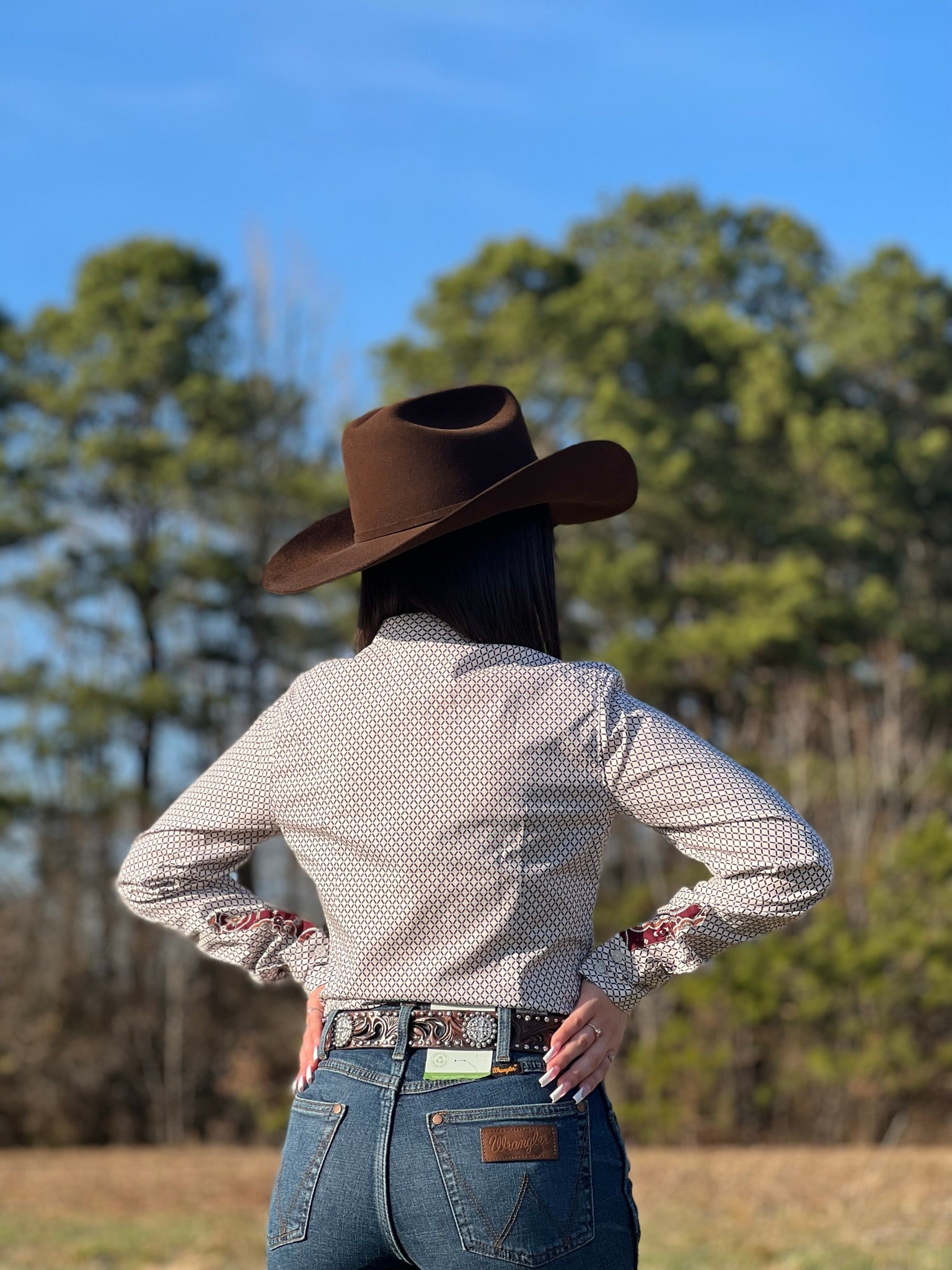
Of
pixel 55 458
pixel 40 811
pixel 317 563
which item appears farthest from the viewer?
pixel 55 458

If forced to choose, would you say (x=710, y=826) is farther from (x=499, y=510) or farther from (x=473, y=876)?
(x=499, y=510)

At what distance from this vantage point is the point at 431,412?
6.91 ft

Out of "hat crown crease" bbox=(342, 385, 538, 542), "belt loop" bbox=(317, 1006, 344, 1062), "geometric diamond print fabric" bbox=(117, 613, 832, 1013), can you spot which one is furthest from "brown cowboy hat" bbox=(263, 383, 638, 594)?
"belt loop" bbox=(317, 1006, 344, 1062)

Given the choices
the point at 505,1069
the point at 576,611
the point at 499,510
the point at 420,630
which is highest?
the point at 576,611

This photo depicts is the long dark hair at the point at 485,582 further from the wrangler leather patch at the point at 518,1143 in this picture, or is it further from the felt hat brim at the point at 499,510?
the wrangler leather patch at the point at 518,1143

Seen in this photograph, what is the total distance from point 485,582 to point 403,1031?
0.57 metres

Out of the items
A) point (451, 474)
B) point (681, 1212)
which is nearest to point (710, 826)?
point (451, 474)

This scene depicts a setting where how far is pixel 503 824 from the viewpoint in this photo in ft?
5.56

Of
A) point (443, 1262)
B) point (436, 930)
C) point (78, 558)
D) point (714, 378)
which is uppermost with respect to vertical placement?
point (714, 378)

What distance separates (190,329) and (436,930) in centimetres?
1863

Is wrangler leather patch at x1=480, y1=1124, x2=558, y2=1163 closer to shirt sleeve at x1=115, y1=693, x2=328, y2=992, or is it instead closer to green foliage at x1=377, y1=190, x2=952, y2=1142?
shirt sleeve at x1=115, y1=693, x2=328, y2=992

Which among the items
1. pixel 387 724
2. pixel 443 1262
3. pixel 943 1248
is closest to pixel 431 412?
pixel 387 724

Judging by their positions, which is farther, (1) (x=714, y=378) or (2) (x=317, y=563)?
(1) (x=714, y=378)

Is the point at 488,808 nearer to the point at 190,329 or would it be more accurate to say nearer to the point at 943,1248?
the point at 943,1248
